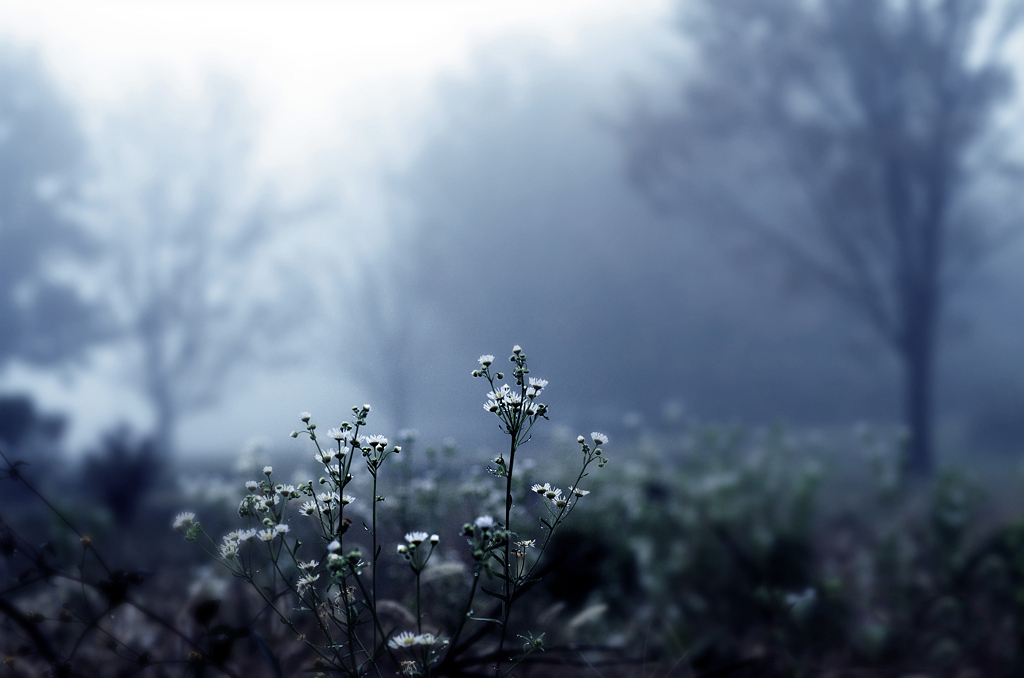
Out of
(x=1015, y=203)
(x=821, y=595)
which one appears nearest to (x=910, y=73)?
(x=1015, y=203)

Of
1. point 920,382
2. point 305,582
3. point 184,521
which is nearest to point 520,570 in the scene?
point 305,582

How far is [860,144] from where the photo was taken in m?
4.70

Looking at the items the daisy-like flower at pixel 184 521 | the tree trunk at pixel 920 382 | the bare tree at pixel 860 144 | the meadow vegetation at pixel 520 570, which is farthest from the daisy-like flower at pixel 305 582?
the tree trunk at pixel 920 382

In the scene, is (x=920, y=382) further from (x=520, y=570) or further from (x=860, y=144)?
→ (x=520, y=570)

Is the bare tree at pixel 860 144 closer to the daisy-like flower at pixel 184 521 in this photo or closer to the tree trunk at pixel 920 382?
the tree trunk at pixel 920 382

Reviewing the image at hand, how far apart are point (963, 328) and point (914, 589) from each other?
416 centimetres

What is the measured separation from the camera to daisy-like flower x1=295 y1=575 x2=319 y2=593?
0.63 meters

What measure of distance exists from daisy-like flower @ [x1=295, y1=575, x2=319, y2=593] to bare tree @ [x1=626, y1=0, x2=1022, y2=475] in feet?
16.0

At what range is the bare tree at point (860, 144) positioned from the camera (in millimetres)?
4617

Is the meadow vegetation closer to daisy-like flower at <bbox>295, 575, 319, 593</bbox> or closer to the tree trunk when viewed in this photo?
daisy-like flower at <bbox>295, 575, 319, 593</bbox>

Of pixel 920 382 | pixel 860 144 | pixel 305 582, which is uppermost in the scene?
pixel 860 144

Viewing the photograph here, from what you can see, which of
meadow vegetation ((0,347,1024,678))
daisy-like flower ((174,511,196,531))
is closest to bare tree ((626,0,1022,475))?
meadow vegetation ((0,347,1024,678))

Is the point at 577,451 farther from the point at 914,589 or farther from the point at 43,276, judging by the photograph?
the point at 43,276

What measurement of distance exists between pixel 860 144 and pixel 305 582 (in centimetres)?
532
